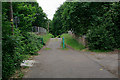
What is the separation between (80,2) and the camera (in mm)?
14000

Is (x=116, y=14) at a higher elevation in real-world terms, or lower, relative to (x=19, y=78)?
higher

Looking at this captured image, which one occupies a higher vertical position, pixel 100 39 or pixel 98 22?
pixel 98 22

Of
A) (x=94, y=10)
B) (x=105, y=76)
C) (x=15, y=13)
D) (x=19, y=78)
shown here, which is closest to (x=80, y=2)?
(x=94, y=10)

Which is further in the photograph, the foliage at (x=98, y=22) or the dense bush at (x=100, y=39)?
the foliage at (x=98, y=22)

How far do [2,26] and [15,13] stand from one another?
4.00 meters

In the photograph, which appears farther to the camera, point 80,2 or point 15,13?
point 80,2

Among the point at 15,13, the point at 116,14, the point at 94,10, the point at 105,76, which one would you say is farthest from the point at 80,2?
the point at 105,76

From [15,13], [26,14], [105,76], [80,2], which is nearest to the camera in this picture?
[105,76]

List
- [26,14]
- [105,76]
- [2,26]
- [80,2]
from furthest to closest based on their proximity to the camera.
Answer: [80,2] → [26,14] → [105,76] → [2,26]

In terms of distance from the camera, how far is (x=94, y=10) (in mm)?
14078

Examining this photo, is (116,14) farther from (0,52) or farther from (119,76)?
(0,52)

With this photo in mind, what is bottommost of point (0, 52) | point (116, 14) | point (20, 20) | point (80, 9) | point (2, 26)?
point (0, 52)

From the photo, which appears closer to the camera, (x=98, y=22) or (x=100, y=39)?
(x=100, y=39)

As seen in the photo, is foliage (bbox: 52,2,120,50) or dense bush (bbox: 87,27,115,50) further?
foliage (bbox: 52,2,120,50)
